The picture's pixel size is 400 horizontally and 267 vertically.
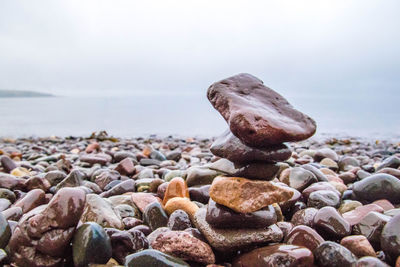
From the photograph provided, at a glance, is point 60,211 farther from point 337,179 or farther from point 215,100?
point 337,179

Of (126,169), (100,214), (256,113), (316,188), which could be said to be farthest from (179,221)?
(126,169)

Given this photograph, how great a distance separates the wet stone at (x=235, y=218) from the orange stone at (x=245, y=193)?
0.06m

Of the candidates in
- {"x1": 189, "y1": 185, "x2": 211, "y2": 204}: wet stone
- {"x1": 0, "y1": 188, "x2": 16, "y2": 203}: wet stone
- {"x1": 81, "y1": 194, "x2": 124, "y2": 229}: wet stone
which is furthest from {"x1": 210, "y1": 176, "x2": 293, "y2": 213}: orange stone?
{"x1": 0, "y1": 188, "x2": 16, "y2": 203}: wet stone

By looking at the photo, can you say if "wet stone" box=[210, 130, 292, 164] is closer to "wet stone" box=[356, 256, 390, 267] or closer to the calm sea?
"wet stone" box=[356, 256, 390, 267]

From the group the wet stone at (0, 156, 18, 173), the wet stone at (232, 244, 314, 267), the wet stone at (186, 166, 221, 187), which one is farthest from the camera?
the wet stone at (0, 156, 18, 173)

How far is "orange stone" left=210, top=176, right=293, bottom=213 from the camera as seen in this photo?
2.52 meters

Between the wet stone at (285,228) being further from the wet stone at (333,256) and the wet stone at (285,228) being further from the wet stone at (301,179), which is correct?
the wet stone at (301,179)

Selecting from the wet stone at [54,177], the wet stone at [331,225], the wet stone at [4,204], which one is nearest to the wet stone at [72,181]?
the wet stone at [54,177]

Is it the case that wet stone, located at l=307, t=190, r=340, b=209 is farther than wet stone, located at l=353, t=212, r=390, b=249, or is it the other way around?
wet stone, located at l=307, t=190, r=340, b=209

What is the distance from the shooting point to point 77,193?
2.34m

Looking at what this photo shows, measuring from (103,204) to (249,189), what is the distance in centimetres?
137

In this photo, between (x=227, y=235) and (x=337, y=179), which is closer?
(x=227, y=235)

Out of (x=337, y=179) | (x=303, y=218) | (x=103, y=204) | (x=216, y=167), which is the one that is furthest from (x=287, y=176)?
(x=103, y=204)

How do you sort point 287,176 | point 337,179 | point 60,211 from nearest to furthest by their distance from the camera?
point 60,211 < point 287,176 < point 337,179
